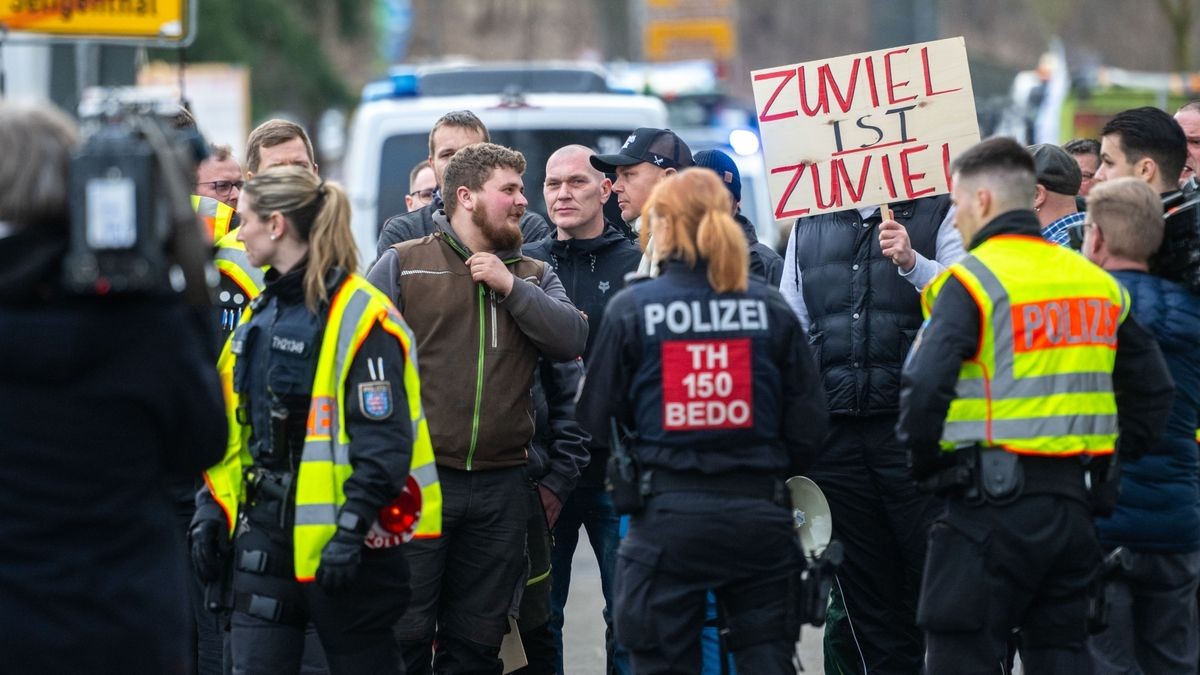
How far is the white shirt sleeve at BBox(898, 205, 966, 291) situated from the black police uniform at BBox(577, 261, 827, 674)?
1112mm

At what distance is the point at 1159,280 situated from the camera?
231 inches

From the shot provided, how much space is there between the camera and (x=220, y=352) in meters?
6.24

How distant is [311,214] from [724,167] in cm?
232

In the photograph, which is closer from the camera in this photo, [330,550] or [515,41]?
[330,550]

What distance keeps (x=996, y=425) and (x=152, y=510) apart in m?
2.42

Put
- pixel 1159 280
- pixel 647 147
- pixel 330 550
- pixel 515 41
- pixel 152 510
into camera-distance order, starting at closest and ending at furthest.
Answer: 1. pixel 152 510
2. pixel 330 550
3. pixel 1159 280
4. pixel 647 147
5. pixel 515 41

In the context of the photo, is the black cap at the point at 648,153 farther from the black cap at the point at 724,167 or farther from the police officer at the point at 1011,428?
the police officer at the point at 1011,428

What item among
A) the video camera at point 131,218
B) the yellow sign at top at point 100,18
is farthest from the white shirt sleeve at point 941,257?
the yellow sign at top at point 100,18

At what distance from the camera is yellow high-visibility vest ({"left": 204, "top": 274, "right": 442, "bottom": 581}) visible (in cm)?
511

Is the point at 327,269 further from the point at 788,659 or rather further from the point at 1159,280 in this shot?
the point at 1159,280

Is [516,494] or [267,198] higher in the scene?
[267,198]

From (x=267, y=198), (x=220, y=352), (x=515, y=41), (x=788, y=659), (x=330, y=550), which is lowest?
(x=788, y=659)

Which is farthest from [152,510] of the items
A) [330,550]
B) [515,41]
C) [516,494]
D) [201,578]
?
Answer: [515,41]

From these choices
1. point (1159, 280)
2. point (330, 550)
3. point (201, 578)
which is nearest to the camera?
point (330, 550)
